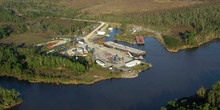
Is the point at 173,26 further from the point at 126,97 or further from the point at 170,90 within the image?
the point at 126,97

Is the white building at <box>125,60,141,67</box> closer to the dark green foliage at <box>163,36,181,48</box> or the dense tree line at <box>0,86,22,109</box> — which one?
the dark green foliage at <box>163,36,181,48</box>

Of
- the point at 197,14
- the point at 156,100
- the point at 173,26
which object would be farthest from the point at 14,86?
the point at 197,14

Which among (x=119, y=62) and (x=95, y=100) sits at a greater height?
(x=119, y=62)

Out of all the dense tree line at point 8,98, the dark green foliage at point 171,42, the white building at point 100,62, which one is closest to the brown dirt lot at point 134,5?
the dark green foliage at point 171,42

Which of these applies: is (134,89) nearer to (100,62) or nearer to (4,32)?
(100,62)

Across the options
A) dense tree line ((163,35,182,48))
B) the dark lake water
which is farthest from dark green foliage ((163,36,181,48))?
the dark lake water

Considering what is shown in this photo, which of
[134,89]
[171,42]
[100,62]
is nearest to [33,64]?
[100,62]

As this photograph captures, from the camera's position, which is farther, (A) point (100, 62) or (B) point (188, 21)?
(B) point (188, 21)
